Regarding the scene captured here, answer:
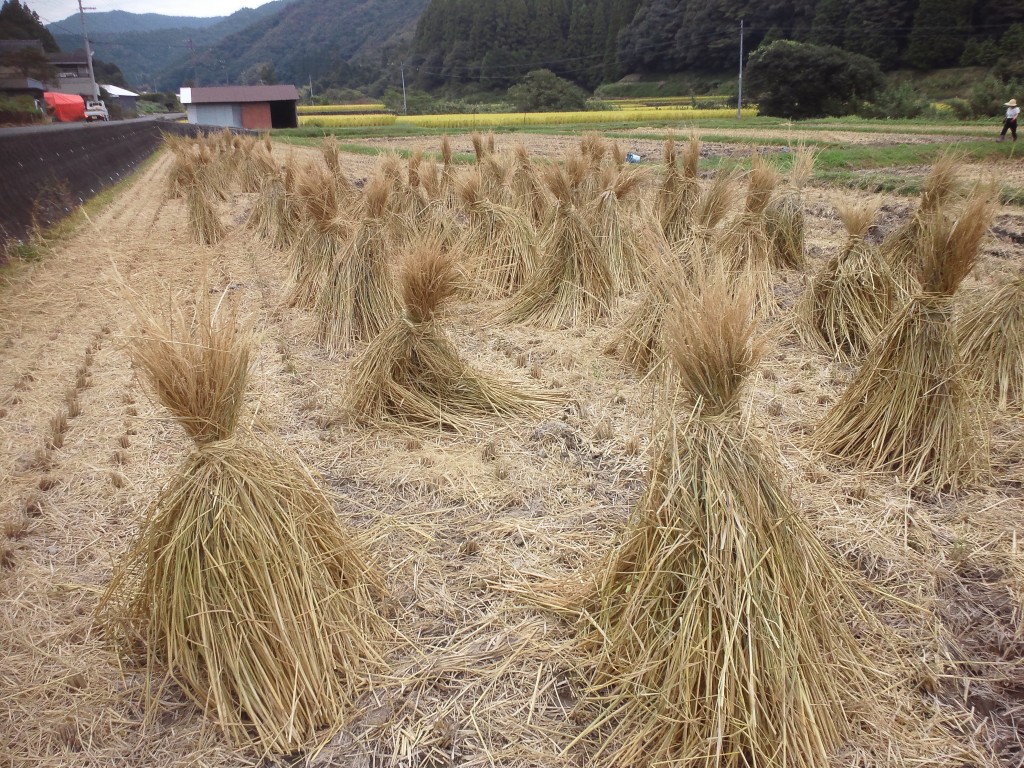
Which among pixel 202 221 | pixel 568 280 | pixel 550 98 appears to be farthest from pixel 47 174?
pixel 550 98

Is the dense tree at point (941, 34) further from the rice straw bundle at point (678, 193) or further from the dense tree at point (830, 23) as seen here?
the rice straw bundle at point (678, 193)

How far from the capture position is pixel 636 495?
359 centimetres

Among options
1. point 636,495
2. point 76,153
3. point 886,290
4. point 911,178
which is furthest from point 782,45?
point 636,495

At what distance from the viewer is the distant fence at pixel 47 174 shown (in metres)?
10.1

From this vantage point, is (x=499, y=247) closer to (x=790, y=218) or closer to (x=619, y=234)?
(x=619, y=234)

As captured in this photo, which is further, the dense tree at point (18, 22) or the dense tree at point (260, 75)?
the dense tree at point (260, 75)

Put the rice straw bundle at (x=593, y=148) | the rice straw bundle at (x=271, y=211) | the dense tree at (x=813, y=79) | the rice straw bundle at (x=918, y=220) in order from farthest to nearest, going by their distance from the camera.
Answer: the dense tree at (x=813, y=79)
the rice straw bundle at (x=271, y=211)
the rice straw bundle at (x=593, y=148)
the rice straw bundle at (x=918, y=220)

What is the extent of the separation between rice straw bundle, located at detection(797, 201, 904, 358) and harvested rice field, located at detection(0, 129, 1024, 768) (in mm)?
25

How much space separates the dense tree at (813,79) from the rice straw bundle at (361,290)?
39908 millimetres

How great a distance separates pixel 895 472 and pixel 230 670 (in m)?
3.26

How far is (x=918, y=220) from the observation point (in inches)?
224

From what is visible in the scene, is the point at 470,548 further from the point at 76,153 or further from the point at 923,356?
the point at 76,153

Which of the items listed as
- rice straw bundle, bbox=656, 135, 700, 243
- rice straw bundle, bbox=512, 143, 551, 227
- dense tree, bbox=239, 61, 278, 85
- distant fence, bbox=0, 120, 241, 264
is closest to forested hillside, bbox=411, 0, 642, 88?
dense tree, bbox=239, 61, 278, 85

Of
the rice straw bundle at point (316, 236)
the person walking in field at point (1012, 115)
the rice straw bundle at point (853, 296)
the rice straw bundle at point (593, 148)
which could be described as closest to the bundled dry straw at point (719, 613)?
the rice straw bundle at point (853, 296)
